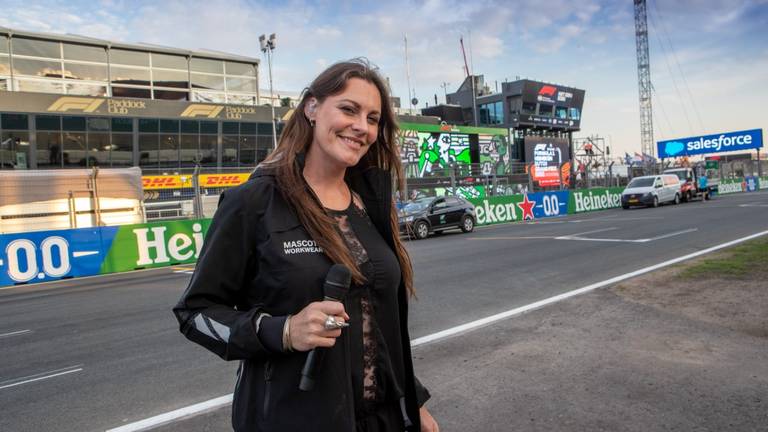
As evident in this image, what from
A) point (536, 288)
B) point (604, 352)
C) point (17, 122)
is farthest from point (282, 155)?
point (17, 122)

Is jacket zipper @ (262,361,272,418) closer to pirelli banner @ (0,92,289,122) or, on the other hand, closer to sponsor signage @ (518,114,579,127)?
pirelli banner @ (0,92,289,122)

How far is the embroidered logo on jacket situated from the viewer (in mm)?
1585

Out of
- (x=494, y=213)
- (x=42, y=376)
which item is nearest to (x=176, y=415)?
(x=42, y=376)

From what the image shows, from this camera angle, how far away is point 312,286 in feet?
5.16

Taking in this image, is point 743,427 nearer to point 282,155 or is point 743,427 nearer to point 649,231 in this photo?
point 282,155

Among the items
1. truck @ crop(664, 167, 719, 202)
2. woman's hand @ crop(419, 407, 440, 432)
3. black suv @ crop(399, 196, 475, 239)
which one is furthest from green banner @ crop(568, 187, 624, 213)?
woman's hand @ crop(419, 407, 440, 432)

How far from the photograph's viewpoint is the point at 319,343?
1.42 m

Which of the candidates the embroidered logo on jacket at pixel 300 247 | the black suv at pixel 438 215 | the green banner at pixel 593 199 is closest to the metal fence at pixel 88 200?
the black suv at pixel 438 215

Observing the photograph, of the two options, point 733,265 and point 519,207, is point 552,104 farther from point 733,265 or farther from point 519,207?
point 733,265

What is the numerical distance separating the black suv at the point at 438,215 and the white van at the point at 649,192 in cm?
1306

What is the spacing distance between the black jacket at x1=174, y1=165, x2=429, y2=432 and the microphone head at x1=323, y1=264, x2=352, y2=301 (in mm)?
107

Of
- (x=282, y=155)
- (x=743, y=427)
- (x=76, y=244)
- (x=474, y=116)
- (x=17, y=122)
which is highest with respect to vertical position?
(x=474, y=116)

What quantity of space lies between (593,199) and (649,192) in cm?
302

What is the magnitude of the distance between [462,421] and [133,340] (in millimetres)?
4277
